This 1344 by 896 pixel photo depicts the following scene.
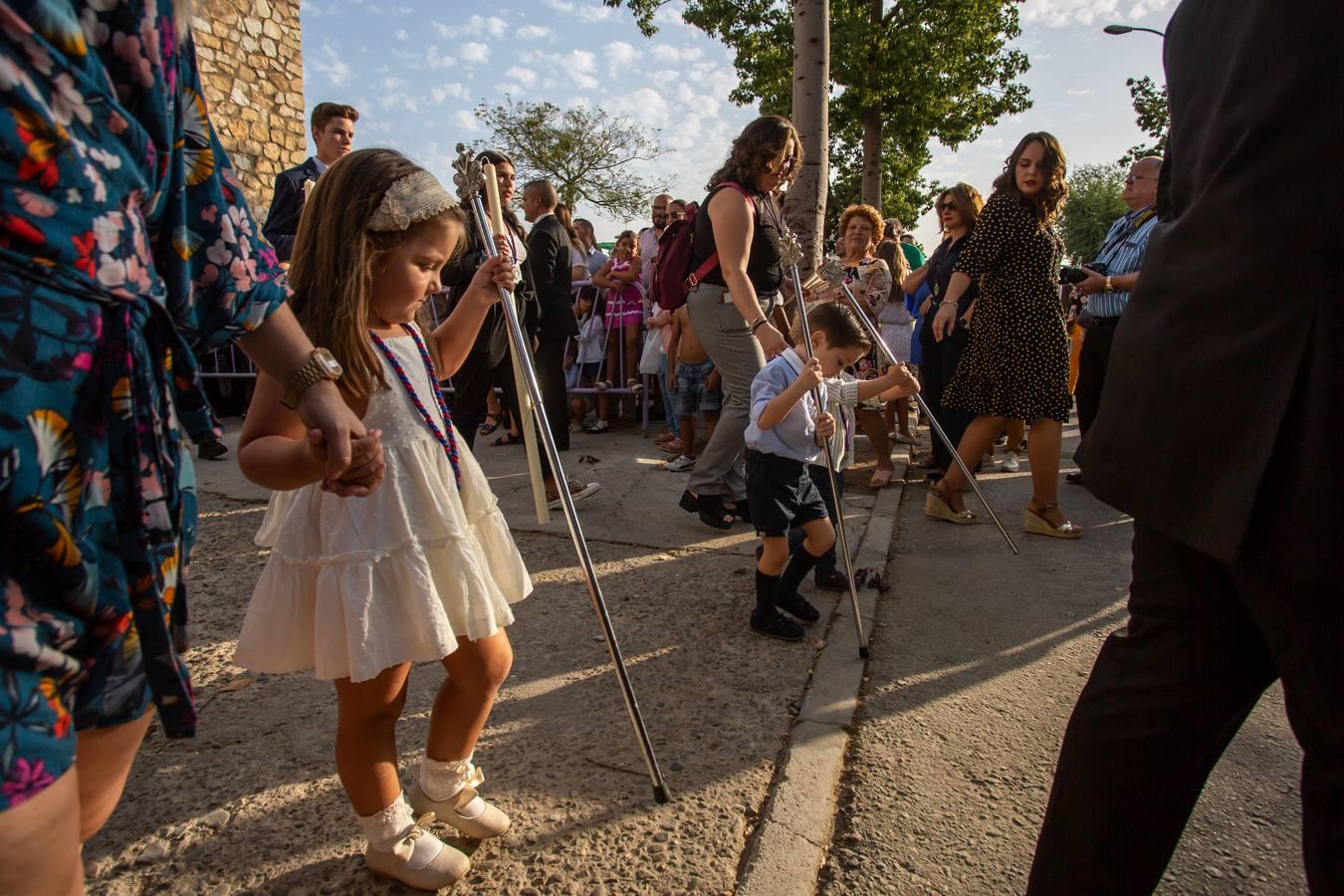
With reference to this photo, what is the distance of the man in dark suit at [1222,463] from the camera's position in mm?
1146

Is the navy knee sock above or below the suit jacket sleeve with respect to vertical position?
below

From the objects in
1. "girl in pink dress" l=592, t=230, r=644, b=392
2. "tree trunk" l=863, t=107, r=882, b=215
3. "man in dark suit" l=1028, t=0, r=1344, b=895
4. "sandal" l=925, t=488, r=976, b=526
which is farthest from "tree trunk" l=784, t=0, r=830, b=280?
"tree trunk" l=863, t=107, r=882, b=215

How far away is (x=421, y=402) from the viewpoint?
1.85m

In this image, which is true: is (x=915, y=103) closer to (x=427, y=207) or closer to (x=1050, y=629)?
(x=1050, y=629)

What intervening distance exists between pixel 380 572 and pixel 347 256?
68 cm

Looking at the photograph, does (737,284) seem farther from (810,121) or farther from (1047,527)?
(810,121)

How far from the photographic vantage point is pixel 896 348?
24.3 ft

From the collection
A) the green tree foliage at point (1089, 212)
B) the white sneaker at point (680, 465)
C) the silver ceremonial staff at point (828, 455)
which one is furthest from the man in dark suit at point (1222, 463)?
the green tree foliage at point (1089, 212)

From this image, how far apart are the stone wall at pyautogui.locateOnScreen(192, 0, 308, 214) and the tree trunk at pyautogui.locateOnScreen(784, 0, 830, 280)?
1087 cm

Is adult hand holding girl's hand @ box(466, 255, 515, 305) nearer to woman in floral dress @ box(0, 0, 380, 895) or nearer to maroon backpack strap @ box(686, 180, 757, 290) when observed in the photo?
woman in floral dress @ box(0, 0, 380, 895)

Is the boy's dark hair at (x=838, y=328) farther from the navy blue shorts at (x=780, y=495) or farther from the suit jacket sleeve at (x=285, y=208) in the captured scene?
the suit jacket sleeve at (x=285, y=208)

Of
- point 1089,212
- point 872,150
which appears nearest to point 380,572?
point 872,150

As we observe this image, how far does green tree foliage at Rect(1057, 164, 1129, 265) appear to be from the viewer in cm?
4303

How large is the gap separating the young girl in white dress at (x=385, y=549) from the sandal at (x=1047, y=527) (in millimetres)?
3813
